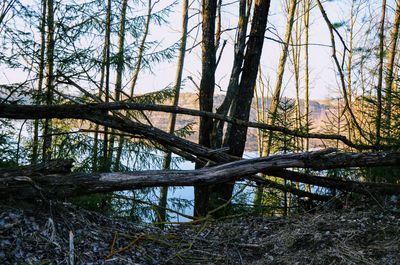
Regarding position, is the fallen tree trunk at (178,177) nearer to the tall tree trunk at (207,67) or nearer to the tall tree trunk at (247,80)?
the tall tree trunk at (247,80)

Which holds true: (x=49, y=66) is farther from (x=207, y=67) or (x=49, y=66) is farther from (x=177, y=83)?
(x=177, y=83)

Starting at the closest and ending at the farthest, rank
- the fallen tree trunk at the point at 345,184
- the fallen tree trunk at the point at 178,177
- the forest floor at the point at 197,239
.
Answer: the forest floor at the point at 197,239 < the fallen tree trunk at the point at 178,177 < the fallen tree trunk at the point at 345,184

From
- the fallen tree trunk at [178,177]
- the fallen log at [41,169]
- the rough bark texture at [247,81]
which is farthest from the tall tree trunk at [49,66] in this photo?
the fallen tree trunk at [178,177]

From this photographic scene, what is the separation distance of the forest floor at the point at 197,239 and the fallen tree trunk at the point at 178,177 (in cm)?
17

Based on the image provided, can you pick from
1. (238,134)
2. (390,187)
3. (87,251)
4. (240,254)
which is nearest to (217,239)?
(240,254)

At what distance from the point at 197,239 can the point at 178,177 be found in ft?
2.29

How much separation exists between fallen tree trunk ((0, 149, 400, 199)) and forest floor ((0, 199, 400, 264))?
0.17 metres

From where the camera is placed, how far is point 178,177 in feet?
11.8

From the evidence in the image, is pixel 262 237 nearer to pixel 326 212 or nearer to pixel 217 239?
pixel 217 239

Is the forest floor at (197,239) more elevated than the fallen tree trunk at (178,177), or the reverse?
the fallen tree trunk at (178,177)

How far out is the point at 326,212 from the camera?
4656 millimetres

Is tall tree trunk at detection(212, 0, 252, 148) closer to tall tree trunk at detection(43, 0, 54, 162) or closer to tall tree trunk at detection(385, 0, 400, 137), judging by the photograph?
tall tree trunk at detection(385, 0, 400, 137)

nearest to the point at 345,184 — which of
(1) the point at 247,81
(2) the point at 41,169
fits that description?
(1) the point at 247,81

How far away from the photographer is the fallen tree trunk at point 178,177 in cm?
298
